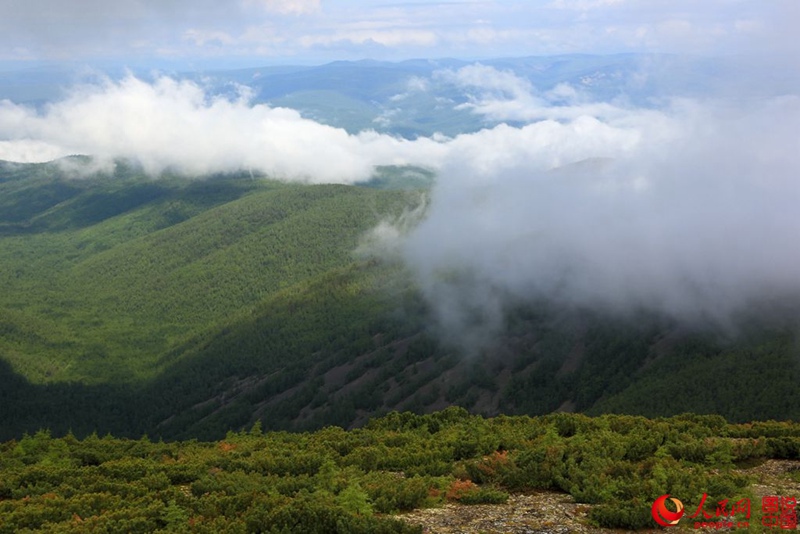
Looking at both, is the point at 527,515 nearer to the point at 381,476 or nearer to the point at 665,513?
the point at 665,513

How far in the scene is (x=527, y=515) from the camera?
86.2ft

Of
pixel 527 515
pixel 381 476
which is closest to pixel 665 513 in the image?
pixel 527 515

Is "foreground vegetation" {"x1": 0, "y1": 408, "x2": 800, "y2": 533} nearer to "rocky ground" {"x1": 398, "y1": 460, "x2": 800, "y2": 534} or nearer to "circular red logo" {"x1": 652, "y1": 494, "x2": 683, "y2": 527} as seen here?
"circular red logo" {"x1": 652, "y1": 494, "x2": 683, "y2": 527}

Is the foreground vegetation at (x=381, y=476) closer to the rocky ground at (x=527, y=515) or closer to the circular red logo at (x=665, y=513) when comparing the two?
the circular red logo at (x=665, y=513)

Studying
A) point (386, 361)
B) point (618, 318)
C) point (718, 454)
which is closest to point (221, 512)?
point (718, 454)

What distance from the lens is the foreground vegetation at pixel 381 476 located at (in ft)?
84.2

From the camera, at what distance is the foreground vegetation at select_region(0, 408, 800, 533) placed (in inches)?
1011

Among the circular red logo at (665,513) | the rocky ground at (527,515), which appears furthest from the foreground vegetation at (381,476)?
the rocky ground at (527,515)

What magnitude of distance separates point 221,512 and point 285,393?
16346 cm

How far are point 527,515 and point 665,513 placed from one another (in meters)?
5.31

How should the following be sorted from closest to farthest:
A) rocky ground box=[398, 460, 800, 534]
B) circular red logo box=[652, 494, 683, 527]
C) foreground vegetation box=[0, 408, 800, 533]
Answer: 1. circular red logo box=[652, 494, 683, 527]
2. rocky ground box=[398, 460, 800, 534]
3. foreground vegetation box=[0, 408, 800, 533]

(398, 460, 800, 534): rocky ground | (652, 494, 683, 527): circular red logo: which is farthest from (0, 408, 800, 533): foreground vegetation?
(398, 460, 800, 534): rocky ground

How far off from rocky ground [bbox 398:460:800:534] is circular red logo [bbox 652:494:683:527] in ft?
1.20

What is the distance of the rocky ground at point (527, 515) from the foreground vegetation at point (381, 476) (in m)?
0.66
